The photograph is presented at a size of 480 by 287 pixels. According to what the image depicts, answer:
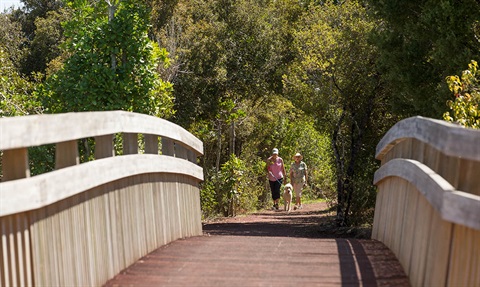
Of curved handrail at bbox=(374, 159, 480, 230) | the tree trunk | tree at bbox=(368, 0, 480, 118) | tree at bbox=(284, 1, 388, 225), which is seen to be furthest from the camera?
the tree trunk

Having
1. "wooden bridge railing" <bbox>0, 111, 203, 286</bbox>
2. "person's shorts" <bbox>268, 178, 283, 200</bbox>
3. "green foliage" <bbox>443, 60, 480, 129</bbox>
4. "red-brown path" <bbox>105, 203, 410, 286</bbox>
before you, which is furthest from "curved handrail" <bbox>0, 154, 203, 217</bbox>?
"person's shorts" <bbox>268, 178, 283, 200</bbox>

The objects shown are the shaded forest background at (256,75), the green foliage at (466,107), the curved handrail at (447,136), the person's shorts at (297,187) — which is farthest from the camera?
the person's shorts at (297,187)

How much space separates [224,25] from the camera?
84.9ft

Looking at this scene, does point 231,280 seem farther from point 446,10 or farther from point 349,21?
point 349,21

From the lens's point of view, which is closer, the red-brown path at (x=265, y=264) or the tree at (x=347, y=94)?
the red-brown path at (x=265, y=264)

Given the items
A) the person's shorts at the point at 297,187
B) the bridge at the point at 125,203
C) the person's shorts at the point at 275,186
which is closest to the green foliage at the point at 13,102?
the person's shorts at the point at 275,186

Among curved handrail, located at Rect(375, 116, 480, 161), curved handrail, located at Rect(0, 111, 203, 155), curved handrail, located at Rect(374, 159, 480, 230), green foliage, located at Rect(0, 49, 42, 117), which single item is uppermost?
green foliage, located at Rect(0, 49, 42, 117)

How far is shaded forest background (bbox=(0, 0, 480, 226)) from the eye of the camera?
15.1m

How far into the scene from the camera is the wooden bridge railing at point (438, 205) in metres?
4.84

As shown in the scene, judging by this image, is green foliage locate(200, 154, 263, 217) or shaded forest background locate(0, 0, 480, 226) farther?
green foliage locate(200, 154, 263, 217)

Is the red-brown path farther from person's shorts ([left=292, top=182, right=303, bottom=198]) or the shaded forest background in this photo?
person's shorts ([left=292, top=182, right=303, bottom=198])

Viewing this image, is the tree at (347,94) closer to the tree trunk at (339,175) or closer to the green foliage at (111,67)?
the tree trunk at (339,175)

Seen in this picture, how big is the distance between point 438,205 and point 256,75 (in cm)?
2139

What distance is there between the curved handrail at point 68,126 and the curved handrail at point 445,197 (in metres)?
2.48
